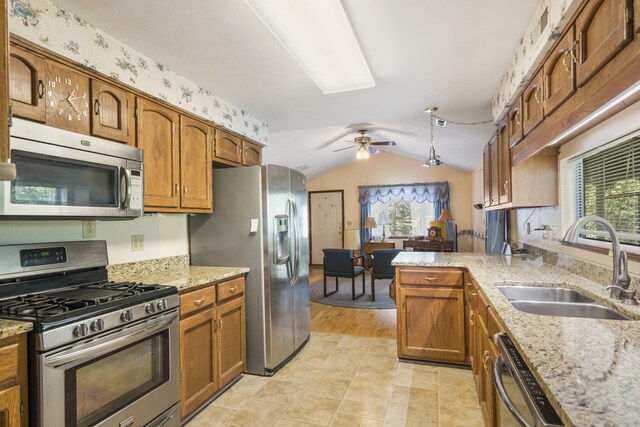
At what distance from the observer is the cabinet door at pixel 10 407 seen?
118 centimetres

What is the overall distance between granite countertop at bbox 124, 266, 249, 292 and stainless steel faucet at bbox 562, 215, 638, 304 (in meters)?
1.90

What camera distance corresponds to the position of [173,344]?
1846 millimetres

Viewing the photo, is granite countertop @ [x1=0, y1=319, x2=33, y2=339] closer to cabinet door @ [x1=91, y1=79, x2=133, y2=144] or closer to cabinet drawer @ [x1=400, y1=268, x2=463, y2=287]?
cabinet door @ [x1=91, y1=79, x2=133, y2=144]

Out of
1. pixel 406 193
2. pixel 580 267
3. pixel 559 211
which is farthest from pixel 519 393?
pixel 406 193

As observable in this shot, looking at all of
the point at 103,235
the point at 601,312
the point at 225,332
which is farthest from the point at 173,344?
the point at 601,312

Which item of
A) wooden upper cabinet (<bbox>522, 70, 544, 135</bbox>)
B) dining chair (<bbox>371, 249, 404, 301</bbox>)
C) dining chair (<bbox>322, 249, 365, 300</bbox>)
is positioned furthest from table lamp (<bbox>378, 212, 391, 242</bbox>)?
wooden upper cabinet (<bbox>522, 70, 544, 135</bbox>)

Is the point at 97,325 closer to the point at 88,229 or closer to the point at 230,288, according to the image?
the point at 88,229

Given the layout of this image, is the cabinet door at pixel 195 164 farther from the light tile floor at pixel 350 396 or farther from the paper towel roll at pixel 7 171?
the paper towel roll at pixel 7 171

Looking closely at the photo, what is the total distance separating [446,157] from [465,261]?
3.95m

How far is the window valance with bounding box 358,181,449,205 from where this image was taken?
748 centimetres

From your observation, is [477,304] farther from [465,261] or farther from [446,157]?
[446,157]

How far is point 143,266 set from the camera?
2.36m

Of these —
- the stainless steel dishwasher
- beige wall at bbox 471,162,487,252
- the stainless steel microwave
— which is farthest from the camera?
beige wall at bbox 471,162,487,252

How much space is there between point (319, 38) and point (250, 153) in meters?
1.53
